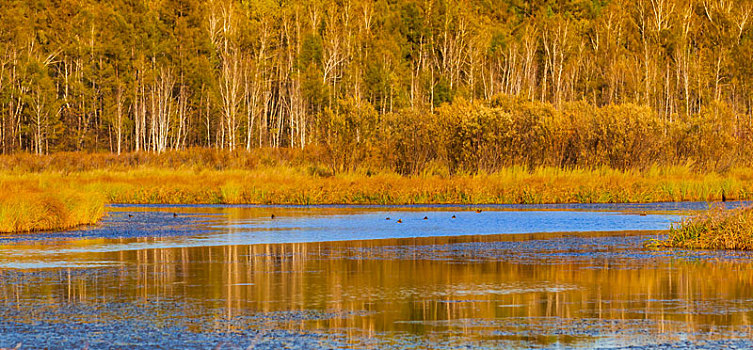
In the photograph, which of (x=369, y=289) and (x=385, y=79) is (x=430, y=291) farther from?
(x=385, y=79)

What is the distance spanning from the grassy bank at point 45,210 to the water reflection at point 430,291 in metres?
6.73

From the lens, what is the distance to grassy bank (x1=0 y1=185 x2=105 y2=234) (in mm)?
27359

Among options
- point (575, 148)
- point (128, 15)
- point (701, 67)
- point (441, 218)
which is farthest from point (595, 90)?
point (441, 218)

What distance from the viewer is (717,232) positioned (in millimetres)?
21359

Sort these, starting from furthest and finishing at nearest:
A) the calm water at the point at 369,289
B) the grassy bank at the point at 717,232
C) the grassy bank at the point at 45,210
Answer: the grassy bank at the point at 45,210 < the grassy bank at the point at 717,232 < the calm water at the point at 369,289

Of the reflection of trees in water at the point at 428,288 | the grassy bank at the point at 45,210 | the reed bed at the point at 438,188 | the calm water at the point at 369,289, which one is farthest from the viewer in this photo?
the reed bed at the point at 438,188

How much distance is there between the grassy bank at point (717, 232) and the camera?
21.1 meters

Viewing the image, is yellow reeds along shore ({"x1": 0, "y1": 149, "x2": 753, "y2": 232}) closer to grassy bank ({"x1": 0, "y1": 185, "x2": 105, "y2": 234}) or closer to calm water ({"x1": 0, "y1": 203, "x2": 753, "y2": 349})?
grassy bank ({"x1": 0, "y1": 185, "x2": 105, "y2": 234})

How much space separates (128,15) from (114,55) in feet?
11.2

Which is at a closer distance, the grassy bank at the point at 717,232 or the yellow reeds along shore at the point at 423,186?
the grassy bank at the point at 717,232

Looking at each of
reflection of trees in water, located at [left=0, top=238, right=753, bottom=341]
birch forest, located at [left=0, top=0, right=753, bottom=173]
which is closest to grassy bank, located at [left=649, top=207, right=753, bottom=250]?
reflection of trees in water, located at [left=0, top=238, right=753, bottom=341]

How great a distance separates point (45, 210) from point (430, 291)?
16.3 meters

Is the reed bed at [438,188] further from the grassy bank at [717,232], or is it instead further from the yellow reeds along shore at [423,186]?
the grassy bank at [717,232]

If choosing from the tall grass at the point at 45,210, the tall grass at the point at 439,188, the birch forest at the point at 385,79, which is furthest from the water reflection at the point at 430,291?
the birch forest at the point at 385,79
